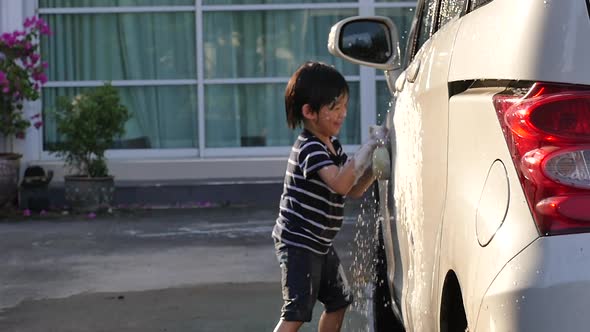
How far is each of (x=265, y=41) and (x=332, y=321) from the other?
7.23m

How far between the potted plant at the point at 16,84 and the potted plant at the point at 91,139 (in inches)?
17.5

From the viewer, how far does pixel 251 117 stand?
11.9 meters

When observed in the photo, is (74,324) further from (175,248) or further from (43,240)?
(43,240)

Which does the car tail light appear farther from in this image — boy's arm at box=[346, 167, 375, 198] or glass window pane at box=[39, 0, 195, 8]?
glass window pane at box=[39, 0, 195, 8]

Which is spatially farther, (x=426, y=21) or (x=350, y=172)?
(x=426, y=21)

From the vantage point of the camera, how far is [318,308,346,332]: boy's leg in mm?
4840

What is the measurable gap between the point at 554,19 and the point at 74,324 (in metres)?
4.18

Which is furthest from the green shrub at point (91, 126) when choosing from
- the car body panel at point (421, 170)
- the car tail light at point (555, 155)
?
the car tail light at point (555, 155)

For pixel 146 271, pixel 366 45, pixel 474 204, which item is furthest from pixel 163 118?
pixel 474 204

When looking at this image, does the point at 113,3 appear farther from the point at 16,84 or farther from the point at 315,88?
the point at 315,88

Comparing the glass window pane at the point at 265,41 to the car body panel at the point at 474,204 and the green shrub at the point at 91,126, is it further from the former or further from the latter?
the car body panel at the point at 474,204

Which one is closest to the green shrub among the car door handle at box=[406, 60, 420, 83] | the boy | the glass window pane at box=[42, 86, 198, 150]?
the glass window pane at box=[42, 86, 198, 150]

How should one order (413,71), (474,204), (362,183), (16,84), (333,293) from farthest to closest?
(16,84) → (333,293) → (362,183) → (413,71) → (474,204)

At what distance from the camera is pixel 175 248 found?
8.50m
